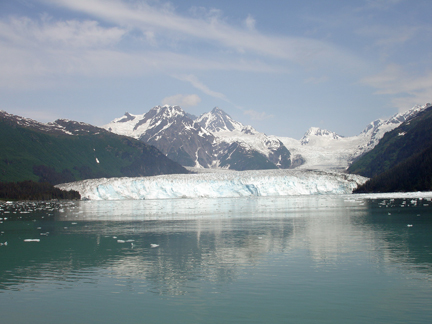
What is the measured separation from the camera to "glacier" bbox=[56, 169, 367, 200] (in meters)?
110

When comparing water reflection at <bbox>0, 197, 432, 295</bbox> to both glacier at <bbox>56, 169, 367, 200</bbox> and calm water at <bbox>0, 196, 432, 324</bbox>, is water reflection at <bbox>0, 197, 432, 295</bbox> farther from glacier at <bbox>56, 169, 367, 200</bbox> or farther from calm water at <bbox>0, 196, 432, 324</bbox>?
glacier at <bbox>56, 169, 367, 200</bbox>

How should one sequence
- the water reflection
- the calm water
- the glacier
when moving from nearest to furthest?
the calm water, the water reflection, the glacier

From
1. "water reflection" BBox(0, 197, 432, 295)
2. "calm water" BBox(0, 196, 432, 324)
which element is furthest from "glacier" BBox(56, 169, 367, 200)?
"calm water" BBox(0, 196, 432, 324)

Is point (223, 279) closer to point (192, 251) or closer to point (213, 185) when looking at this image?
point (192, 251)

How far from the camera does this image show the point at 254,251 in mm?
22406

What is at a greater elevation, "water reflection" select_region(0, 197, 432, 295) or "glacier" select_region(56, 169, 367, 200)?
"glacier" select_region(56, 169, 367, 200)

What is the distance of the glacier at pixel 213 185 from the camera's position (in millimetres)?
109769

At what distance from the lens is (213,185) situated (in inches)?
4434

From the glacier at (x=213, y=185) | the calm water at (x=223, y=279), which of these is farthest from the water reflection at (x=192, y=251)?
the glacier at (x=213, y=185)

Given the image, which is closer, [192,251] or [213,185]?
[192,251]

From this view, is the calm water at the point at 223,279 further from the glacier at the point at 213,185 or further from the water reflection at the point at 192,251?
the glacier at the point at 213,185

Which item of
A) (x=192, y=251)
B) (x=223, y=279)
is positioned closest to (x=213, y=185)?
(x=192, y=251)

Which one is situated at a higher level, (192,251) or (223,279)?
(192,251)

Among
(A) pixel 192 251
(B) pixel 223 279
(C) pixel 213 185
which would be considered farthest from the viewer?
(C) pixel 213 185
